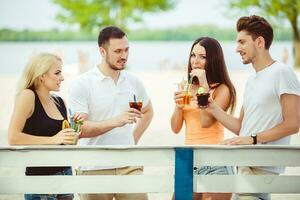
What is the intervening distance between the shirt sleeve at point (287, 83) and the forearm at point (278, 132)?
161 millimetres

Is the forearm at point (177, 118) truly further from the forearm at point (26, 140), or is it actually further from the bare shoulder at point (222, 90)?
the forearm at point (26, 140)

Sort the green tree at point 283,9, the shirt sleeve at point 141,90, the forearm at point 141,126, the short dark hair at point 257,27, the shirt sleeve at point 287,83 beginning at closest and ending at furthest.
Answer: the shirt sleeve at point 287,83 < the short dark hair at point 257,27 < the shirt sleeve at point 141,90 < the forearm at point 141,126 < the green tree at point 283,9

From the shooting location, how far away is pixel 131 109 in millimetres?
3994

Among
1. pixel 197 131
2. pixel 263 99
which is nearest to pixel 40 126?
pixel 197 131

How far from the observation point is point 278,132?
371 centimetres

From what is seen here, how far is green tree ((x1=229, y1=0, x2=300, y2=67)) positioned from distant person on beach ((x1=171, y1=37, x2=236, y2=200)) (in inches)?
1257

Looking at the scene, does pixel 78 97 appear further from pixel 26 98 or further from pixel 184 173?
pixel 184 173

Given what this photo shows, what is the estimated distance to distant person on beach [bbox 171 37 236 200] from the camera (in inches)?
158

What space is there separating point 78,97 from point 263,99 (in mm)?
1062

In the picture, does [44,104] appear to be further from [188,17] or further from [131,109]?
[188,17]

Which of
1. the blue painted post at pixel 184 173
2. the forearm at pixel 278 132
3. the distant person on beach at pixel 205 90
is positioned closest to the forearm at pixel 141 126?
the distant person on beach at pixel 205 90

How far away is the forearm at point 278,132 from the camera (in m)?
3.70

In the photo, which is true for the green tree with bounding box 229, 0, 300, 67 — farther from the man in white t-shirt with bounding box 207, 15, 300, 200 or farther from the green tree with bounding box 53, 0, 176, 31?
the man in white t-shirt with bounding box 207, 15, 300, 200

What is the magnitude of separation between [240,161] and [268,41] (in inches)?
32.6
